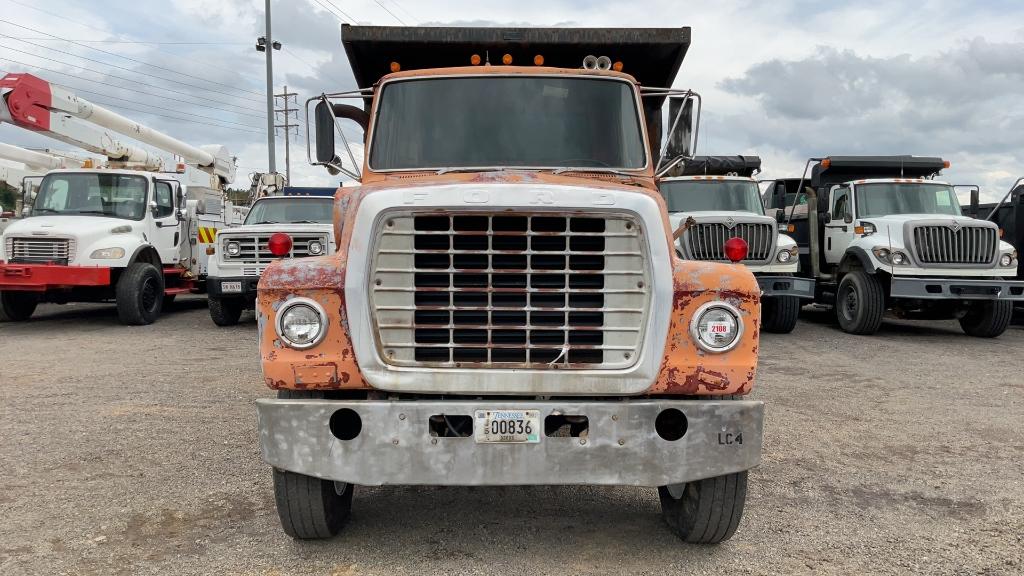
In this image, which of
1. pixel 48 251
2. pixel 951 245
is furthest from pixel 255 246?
pixel 951 245

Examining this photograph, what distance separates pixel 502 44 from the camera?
526 centimetres

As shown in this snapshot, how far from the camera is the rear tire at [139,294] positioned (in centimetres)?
1136

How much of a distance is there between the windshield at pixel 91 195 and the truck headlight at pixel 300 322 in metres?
10.4

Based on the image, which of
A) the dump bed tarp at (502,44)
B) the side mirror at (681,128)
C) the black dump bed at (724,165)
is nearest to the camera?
the side mirror at (681,128)

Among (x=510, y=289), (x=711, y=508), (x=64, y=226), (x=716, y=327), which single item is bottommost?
(x=711, y=508)

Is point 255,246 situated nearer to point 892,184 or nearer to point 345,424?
point 345,424

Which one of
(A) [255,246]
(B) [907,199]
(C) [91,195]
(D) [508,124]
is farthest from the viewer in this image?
(C) [91,195]

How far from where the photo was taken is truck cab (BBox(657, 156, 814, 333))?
10.9 meters

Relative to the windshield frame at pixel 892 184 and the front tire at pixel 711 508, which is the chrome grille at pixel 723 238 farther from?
the front tire at pixel 711 508

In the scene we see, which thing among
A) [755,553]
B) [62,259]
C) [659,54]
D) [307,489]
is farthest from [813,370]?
[62,259]

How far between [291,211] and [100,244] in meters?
2.81

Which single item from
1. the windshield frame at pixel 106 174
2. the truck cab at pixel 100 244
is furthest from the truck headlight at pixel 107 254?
the windshield frame at pixel 106 174

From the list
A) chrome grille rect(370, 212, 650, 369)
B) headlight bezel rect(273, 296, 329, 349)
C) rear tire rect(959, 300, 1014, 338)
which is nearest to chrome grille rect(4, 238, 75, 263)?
headlight bezel rect(273, 296, 329, 349)

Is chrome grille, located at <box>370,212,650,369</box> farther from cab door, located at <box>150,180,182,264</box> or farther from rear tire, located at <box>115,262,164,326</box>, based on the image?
cab door, located at <box>150,180,182,264</box>
